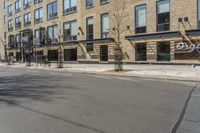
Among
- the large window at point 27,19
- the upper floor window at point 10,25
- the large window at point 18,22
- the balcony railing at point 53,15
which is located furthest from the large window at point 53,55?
the upper floor window at point 10,25

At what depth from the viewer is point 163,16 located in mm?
31500

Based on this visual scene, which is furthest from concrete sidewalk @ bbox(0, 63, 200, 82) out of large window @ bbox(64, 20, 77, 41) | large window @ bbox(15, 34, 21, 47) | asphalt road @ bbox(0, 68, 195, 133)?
large window @ bbox(15, 34, 21, 47)

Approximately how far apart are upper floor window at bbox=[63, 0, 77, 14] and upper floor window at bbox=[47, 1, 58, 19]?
3.05 metres

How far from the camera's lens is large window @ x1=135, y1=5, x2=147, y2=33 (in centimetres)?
3369

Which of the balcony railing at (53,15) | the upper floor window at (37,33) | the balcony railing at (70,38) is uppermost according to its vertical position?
the balcony railing at (53,15)

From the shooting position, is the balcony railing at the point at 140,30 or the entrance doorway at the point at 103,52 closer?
the balcony railing at the point at 140,30

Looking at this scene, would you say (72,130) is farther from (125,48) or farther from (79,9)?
(79,9)

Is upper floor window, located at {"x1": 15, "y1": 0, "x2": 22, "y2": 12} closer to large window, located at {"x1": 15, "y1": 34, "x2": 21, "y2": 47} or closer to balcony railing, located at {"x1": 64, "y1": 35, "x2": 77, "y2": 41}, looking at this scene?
large window, located at {"x1": 15, "y1": 34, "x2": 21, "y2": 47}

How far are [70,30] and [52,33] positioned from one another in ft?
18.7

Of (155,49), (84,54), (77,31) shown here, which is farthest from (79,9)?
(155,49)

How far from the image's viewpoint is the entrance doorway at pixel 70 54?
45031 mm

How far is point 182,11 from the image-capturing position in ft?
97.1

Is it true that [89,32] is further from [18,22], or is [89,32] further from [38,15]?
[18,22]

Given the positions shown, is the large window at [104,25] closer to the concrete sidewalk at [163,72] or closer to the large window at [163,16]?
the large window at [163,16]
